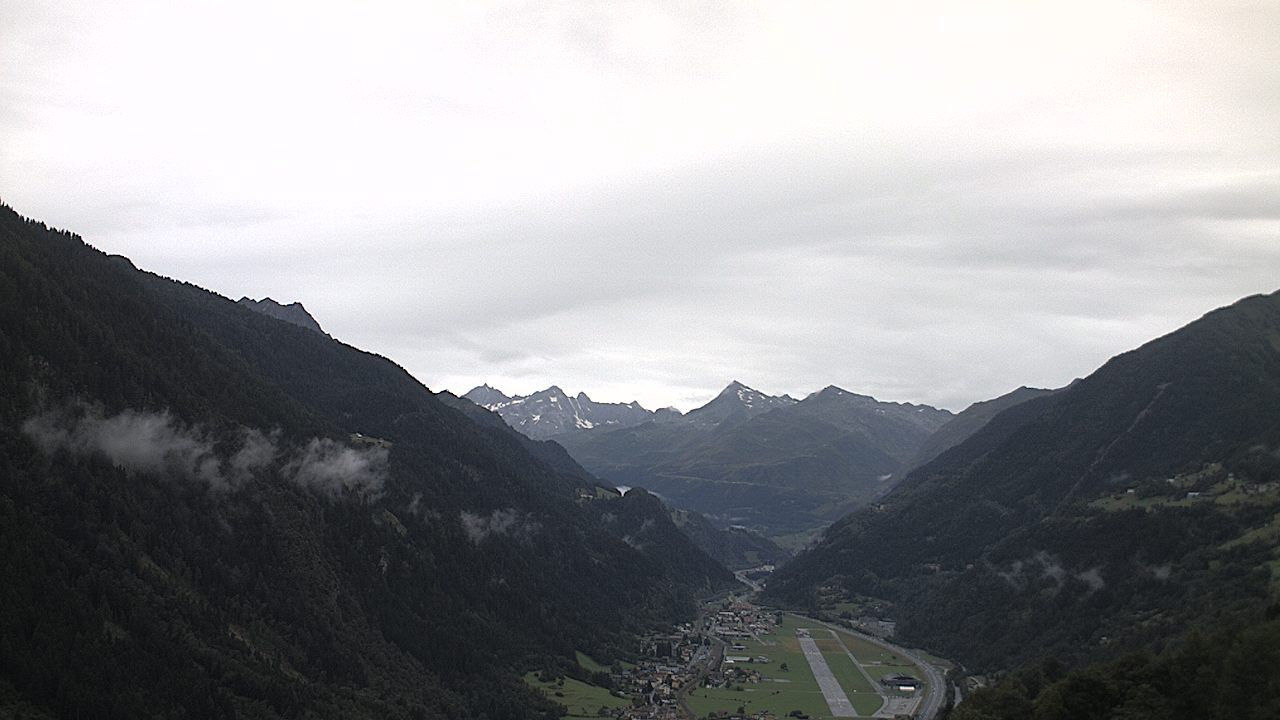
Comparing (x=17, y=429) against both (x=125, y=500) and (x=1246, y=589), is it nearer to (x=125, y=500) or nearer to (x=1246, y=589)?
(x=125, y=500)

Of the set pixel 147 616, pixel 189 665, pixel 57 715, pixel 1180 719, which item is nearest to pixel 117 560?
pixel 147 616

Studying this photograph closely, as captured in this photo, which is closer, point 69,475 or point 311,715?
point 311,715

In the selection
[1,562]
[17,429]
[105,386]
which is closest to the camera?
[1,562]

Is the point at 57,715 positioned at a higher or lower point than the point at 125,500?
lower

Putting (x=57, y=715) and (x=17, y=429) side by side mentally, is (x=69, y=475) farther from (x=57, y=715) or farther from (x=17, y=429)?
(x=57, y=715)

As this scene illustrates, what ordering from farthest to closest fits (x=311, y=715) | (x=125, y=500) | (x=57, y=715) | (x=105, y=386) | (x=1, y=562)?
1. (x=105, y=386)
2. (x=125, y=500)
3. (x=311, y=715)
4. (x=1, y=562)
5. (x=57, y=715)

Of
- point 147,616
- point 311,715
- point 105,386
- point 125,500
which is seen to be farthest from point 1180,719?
point 105,386

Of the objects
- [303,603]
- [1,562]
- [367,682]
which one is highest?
[1,562]
